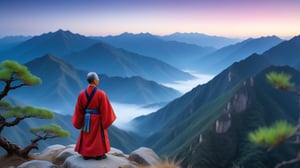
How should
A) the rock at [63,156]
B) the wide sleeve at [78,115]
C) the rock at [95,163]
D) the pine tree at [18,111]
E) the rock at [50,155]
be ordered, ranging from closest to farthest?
the wide sleeve at [78,115] < the rock at [95,163] < the pine tree at [18,111] < the rock at [63,156] < the rock at [50,155]

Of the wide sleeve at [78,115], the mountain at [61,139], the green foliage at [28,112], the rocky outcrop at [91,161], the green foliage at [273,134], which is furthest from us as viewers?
the mountain at [61,139]

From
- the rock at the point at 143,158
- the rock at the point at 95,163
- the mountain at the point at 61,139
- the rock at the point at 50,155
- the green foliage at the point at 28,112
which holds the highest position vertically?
the green foliage at the point at 28,112

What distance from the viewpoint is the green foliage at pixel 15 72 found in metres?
12.1

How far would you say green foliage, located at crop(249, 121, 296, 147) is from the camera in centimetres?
423

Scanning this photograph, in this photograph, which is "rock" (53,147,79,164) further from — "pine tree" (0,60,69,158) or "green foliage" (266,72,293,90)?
"green foliage" (266,72,293,90)

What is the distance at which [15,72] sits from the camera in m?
12.4

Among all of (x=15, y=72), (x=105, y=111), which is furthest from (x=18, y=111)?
(x=105, y=111)

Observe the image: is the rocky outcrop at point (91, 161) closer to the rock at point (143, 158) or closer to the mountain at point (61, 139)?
the rock at point (143, 158)

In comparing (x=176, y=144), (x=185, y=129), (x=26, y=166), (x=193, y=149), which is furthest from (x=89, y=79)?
(x=185, y=129)

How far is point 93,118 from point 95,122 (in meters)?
0.16

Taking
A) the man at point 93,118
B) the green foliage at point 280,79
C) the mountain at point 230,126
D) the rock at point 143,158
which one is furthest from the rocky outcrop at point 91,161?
the mountain at point 230,126

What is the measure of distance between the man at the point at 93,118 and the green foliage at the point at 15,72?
3.06 m

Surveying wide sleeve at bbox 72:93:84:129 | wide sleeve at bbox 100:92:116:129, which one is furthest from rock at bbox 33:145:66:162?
wide sleeve at bbox 100:92:116:129

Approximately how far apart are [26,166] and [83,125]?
3004mm
